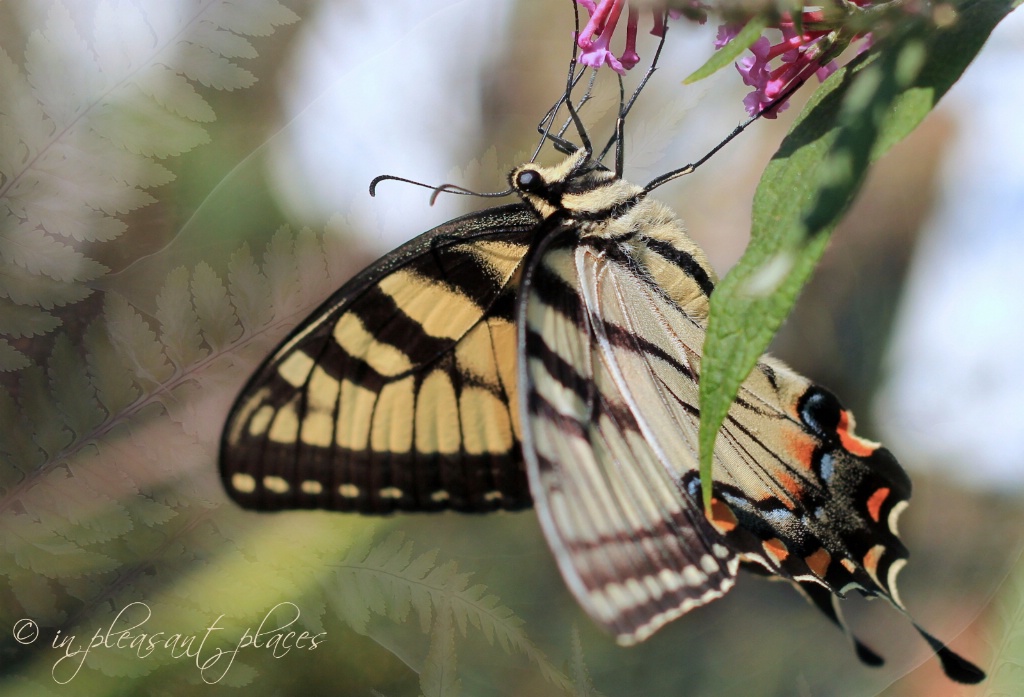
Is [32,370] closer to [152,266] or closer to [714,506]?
[152,266]

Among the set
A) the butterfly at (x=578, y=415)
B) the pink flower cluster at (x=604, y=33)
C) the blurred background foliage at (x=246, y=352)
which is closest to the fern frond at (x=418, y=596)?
the blurred background foliage at (x=246, y=352)

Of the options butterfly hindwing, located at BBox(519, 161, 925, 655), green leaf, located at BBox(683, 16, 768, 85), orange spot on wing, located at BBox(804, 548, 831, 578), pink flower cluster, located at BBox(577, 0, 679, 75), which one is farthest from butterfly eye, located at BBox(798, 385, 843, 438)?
green leaf, located at BBox(683, 16, 768, 85)

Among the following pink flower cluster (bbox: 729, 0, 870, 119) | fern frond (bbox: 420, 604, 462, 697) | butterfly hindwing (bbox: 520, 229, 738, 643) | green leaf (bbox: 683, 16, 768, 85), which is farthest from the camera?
fern frond (bbox: 420, 604, 462, 697)

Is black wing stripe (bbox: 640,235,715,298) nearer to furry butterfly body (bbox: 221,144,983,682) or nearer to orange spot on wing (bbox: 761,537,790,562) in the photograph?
furry butterfly body (bbox: 221,144,983,682)

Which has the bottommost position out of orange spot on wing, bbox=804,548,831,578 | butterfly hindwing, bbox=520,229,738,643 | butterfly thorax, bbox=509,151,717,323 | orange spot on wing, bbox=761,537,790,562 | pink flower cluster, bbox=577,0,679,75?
orange spot on wing, bbox=804,548,831,578

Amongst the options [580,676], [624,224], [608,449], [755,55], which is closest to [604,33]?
[755,55]

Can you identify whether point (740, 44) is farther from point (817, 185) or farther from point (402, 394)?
point (402, 394)

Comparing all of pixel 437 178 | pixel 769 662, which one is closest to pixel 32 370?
pixel 437 178
